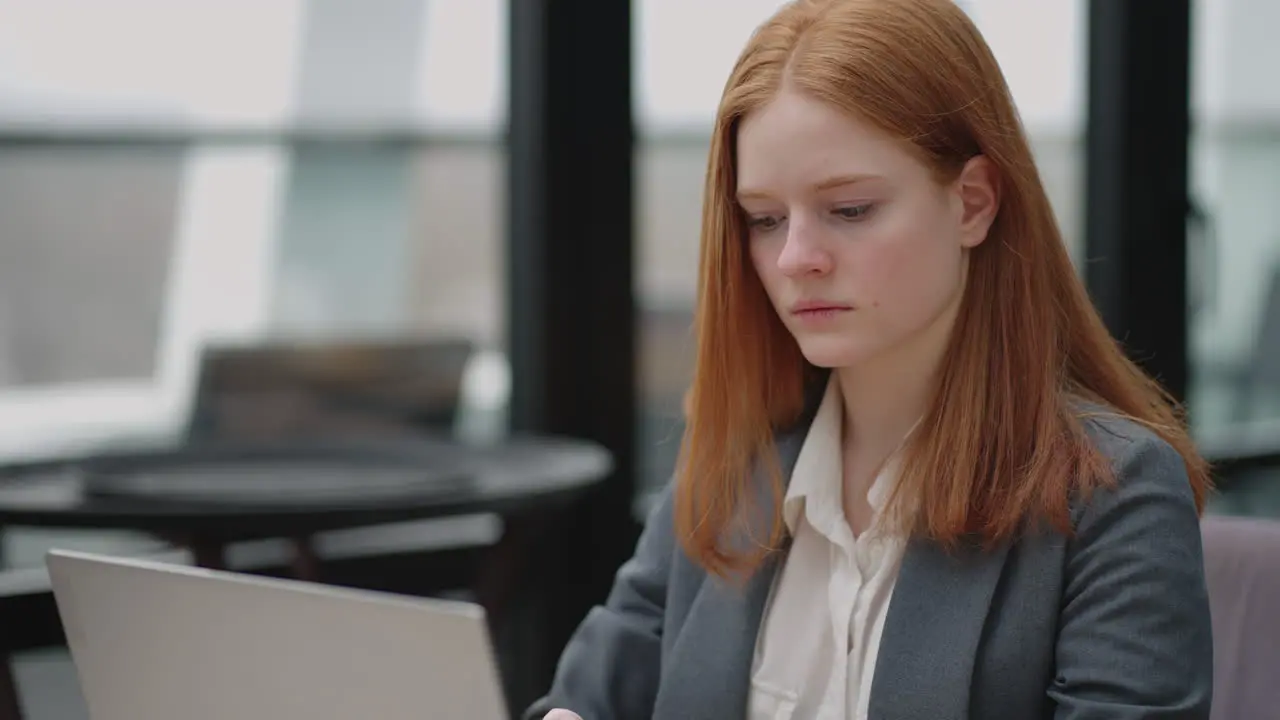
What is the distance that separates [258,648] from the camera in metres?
1.05

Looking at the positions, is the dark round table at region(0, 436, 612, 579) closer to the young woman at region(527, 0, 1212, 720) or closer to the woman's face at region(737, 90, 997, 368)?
the young woman at region(527, 0, 1212, 720)

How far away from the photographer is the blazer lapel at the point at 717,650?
1.38 meters

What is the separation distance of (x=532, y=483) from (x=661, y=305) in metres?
1.03

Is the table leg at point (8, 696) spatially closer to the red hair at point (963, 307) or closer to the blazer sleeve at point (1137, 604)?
the red hair at point (963, 307)

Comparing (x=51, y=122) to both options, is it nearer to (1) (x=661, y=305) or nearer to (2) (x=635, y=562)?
(1) (x=661, y=305)

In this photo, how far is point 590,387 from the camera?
3070 millimetres

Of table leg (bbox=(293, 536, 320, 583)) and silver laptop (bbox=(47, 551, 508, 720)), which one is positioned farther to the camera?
table leg (bbox=(293, 536, 320, 583))

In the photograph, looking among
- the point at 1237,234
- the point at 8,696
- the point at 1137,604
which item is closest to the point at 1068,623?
the point at 1137,604

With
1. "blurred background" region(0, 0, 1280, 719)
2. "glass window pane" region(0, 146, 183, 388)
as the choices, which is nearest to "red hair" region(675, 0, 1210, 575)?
"blurred background" region(0, 0, 1280, 719)

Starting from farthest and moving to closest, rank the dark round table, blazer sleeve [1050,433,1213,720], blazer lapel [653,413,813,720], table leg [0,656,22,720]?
the dark round table, table leg [0,656,22,720], blazer lapel [653,413,813,720], blazer sleeve [1050,433,1213,720]

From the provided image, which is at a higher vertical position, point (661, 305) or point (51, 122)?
point (51, 122)

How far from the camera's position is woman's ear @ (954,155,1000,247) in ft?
4.34

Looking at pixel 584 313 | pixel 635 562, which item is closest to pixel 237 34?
pixel 584 313

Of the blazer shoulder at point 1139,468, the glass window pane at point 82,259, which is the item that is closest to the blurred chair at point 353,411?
the glass window pane at point 82,259
